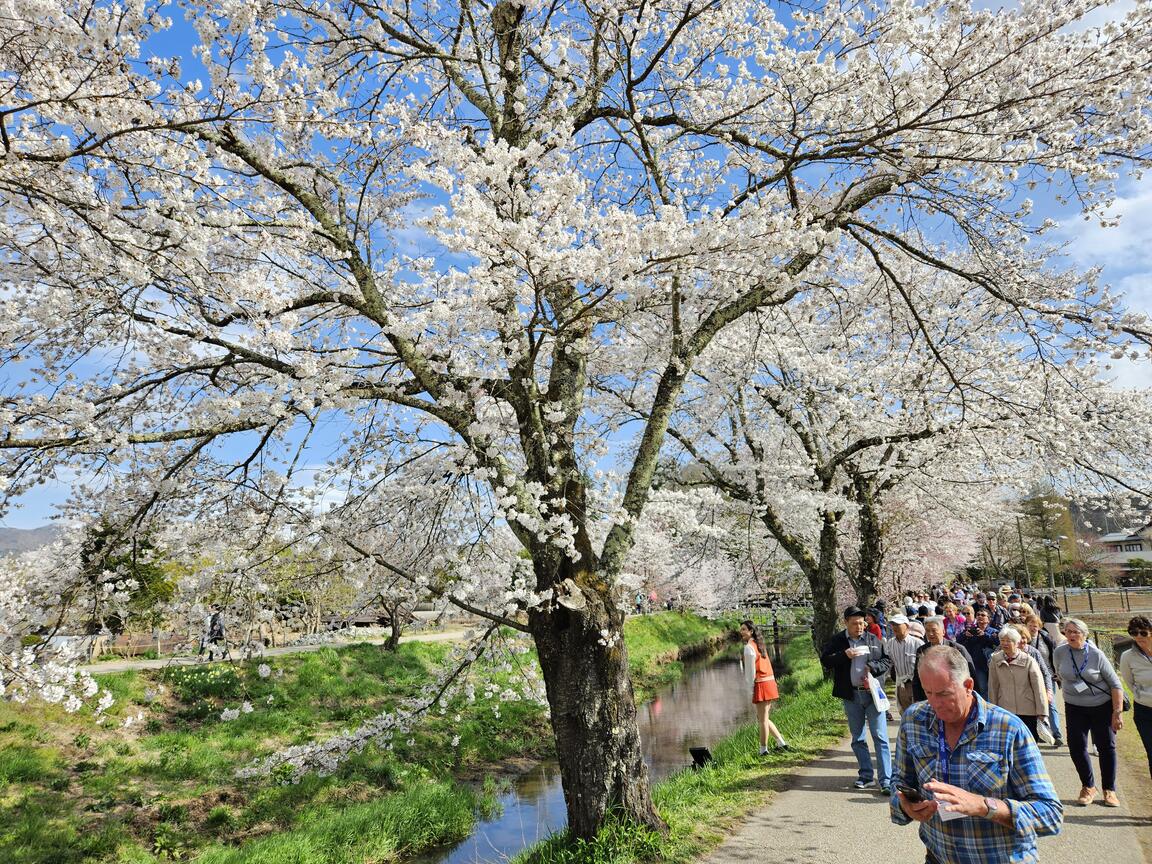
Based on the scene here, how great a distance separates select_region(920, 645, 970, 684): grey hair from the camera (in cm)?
244

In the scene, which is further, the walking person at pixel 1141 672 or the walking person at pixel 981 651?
the walking person at pixel 981 651

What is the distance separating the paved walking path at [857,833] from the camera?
177 inches

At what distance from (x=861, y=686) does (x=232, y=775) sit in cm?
987

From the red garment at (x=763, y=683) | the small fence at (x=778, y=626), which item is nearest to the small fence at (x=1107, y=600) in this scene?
the small fence at (x=778, y=626)

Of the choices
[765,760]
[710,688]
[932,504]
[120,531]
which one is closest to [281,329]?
[120,531]

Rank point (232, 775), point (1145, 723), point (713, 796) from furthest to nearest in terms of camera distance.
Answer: point (232, 775) → point (713, 796) → point (1145, 723)

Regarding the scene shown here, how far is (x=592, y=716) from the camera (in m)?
4.85

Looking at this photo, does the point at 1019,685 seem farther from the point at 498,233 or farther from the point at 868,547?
the point at 868,547

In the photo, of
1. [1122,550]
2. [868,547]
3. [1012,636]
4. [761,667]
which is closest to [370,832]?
[761,667]

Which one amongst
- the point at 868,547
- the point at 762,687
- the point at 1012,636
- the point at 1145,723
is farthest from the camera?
the point at 868,547

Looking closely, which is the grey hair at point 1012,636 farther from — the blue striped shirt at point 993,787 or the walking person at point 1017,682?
the blue striped shirt at point 993,787

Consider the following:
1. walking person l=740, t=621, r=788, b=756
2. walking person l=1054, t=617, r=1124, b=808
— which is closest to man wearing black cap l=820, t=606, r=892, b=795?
walking person l=740, t=621, r=788, b=756

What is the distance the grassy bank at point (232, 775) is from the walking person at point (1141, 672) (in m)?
5.87

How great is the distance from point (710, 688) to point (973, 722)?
17.4 metres
